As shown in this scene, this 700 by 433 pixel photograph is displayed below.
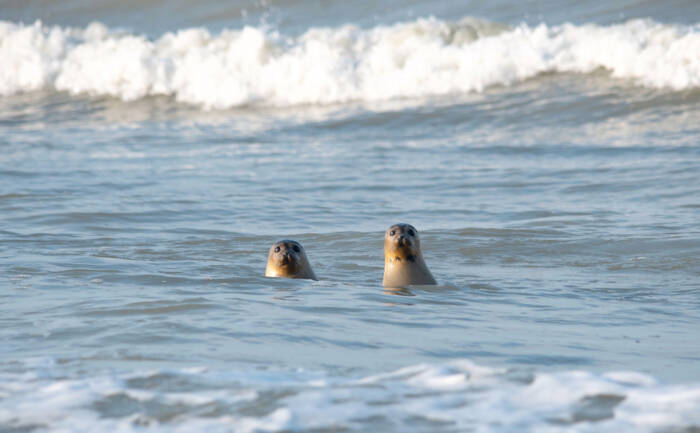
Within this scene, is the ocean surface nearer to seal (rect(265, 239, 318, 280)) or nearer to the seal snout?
seal (rect(265, 239, 318, 280))

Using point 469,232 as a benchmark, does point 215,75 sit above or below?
above

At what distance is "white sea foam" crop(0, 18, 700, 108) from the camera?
15508mm

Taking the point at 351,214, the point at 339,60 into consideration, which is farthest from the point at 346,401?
the point at 339,60

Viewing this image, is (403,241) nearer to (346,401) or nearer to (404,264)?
(404,264)

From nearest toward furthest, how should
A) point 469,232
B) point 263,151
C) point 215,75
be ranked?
point 469,232 < point 263,151 < point 215,75


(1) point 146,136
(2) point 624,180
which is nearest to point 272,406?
(2) point 624,180

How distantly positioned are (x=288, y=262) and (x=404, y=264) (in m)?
0.75

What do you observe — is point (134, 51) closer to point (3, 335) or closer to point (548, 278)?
point (548, 278)

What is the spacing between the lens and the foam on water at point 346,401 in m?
3.33

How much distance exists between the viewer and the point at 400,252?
6.73m

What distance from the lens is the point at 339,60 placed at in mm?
17625

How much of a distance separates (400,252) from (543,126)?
727 cm

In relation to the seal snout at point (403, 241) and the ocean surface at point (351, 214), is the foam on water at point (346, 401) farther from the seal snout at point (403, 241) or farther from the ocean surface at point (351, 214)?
the seal snout at point (403, 241)

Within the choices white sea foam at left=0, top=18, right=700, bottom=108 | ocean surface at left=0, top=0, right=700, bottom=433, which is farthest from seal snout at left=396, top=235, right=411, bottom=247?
white sea foam at left=0, top=18, right=700, bottom=108
